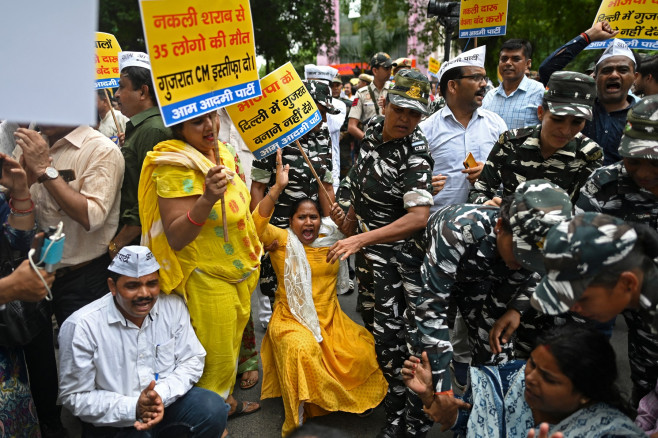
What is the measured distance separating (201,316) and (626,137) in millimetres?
2254

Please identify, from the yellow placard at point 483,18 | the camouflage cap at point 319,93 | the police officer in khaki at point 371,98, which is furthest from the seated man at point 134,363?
the police officer in khaki at point 371,98

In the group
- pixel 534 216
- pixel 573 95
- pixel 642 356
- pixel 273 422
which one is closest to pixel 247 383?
pixel 273 422

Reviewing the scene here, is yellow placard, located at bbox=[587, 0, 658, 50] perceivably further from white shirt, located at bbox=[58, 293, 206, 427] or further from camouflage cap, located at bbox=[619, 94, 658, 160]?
white shirt, located at bbox=[58, 293, 206, 427]

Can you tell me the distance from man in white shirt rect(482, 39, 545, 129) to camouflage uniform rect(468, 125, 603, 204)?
1493 millimetres

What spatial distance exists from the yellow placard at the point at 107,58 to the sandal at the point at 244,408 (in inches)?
118

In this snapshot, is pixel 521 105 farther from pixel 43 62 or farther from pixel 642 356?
pixel 43 62

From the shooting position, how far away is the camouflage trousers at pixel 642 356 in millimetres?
2570

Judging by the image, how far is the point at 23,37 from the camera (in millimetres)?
1500

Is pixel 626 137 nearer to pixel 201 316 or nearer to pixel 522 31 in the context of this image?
pixel 201 316

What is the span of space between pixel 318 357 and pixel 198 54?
73.3 inches

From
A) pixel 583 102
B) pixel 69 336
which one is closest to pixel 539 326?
pixel 583 102

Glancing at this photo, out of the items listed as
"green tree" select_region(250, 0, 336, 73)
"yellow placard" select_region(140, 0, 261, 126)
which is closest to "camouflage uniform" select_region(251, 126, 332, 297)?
"yellow placard" select_region(140, 0, 261, 126)

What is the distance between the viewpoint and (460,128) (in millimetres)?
3691

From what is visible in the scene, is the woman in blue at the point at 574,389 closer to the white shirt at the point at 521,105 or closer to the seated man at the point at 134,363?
the seated man at the point at 134,363
